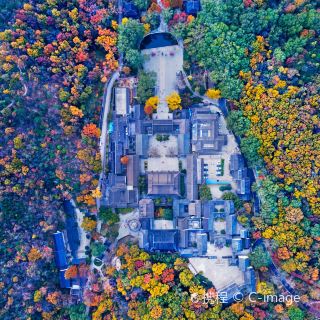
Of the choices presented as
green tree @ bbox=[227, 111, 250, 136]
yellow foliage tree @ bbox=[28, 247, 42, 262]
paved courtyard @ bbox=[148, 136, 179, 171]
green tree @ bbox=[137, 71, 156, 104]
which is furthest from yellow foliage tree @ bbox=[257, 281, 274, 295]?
green tree @ bbox=[137, 71, 156, 104]

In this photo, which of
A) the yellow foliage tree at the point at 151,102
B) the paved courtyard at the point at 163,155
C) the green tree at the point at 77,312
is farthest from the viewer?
the paved courtyard at the point at 163,155

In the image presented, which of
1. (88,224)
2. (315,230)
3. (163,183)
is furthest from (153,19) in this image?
(315,230)

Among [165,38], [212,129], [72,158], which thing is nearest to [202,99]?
[212,129]

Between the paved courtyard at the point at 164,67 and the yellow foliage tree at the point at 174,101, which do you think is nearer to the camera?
the yellow foliage tree at the point at 174,101

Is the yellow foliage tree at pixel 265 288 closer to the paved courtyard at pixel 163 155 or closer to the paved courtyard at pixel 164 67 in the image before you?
the paved courtyard at pixel 163 155

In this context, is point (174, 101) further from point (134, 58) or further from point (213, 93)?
point (134, 58)

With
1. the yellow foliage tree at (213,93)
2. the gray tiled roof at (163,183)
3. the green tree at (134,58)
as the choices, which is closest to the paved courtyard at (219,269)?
the gray tiled roof at (163,183)

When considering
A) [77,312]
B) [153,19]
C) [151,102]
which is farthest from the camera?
[153,19]

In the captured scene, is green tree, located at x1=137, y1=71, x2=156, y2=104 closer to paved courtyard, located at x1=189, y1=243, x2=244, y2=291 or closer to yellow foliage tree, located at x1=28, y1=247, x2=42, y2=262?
paved courtyard, located at x1=189, y1=243, x2=244, y2=291

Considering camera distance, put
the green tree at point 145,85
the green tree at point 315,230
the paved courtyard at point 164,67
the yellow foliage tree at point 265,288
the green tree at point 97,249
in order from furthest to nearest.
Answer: the paved courtyard at point 164,67, the green tree at point 145,85, the green tree at point 97,249, the yellow foliage tree at point 265,288, the green tree at point 315,230
